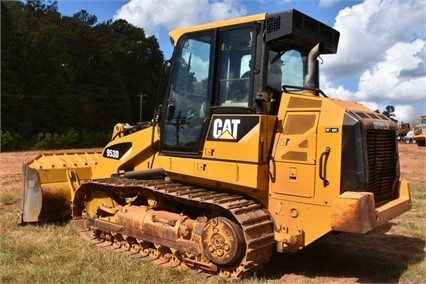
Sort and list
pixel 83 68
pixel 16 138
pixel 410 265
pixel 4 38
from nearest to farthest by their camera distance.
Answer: pixel 410 265 < pixel 16 138 < pixel 4 38 < pixel 83 68

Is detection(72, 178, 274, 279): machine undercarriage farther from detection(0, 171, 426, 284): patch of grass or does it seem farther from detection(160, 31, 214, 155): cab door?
detection(160, 31, 214, 155): cab door

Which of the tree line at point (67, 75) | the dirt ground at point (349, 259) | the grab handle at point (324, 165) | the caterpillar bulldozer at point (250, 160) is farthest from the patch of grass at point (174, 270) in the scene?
the tree line at point (67, 75)

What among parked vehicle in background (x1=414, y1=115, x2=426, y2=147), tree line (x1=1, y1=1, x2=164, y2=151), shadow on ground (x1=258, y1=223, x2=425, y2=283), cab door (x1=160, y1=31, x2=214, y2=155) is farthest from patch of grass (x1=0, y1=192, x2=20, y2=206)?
parked vehicle in background (x1=414, y1=115, x2=426, y2=147)

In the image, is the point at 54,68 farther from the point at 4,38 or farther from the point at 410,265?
the point at 410,265

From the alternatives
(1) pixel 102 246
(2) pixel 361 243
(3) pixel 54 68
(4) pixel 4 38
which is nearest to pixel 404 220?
(2) pixel 361 243

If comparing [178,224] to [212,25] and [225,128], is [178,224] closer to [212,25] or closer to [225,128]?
[225,128]

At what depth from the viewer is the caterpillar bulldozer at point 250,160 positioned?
5.34 meters

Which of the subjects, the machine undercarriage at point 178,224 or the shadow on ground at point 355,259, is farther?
the shadow on ground at point 355,259

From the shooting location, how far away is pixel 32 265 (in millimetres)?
5949

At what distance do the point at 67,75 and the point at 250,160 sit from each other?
4841 cm

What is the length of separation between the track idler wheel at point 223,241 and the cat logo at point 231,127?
3.27 ft

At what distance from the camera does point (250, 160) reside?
18.7 ft

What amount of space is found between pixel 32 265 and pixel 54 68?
4382cm

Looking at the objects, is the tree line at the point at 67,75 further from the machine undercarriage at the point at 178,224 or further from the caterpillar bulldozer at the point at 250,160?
the caterpillar bulldozer at the point at 250,160
